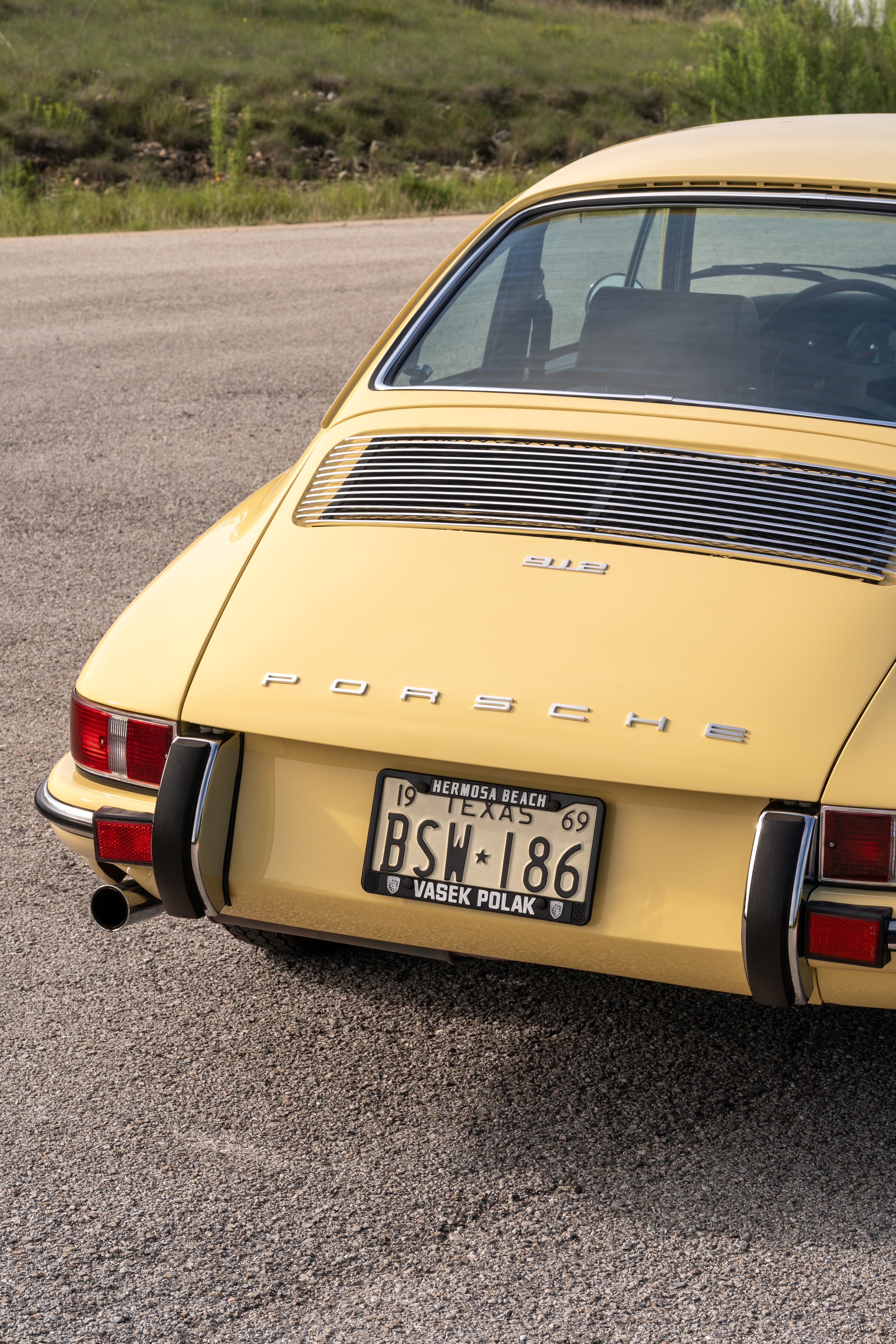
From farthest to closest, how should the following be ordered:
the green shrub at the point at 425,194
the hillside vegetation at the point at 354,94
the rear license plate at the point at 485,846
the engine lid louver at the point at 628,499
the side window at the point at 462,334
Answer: the hillside vegetation at the point at 354,94, the green shrub at the point at 425,194, the side window at the point at 462,334, the engine lid louver at the point at 628,499, the rear license plate at the point at 485,846

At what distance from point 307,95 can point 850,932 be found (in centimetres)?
3701

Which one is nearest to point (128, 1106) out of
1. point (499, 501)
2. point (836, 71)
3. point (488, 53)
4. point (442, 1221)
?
point (442, 1221)

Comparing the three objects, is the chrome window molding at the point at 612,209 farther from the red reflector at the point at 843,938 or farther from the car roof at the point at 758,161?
the red reflector at the point at 843,938

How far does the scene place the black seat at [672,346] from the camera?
2.93 m

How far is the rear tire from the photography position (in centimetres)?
299

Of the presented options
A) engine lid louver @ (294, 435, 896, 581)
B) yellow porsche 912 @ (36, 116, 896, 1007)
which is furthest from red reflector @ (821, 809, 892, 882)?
engine lid louver @ (294, 435, 896, 581)

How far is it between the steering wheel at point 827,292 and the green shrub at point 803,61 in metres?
17.2

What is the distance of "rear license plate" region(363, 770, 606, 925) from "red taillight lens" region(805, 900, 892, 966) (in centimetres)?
37

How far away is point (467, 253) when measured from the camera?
337cm

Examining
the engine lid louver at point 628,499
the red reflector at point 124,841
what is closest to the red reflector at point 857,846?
the engine lid louver at point 628,499

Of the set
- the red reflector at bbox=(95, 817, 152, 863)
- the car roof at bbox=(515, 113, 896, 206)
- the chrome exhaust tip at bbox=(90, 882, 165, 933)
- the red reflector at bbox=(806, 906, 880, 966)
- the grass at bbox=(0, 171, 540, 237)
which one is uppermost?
the car roof at bbox=(515, 113, 896, 206)

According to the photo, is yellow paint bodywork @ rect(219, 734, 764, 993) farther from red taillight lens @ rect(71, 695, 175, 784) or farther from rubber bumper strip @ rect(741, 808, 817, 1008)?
Result: red taillight lens @ rect(71, 695, 175, 784)

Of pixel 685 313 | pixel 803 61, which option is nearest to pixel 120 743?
pixel 685 313

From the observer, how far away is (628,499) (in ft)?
8.63
